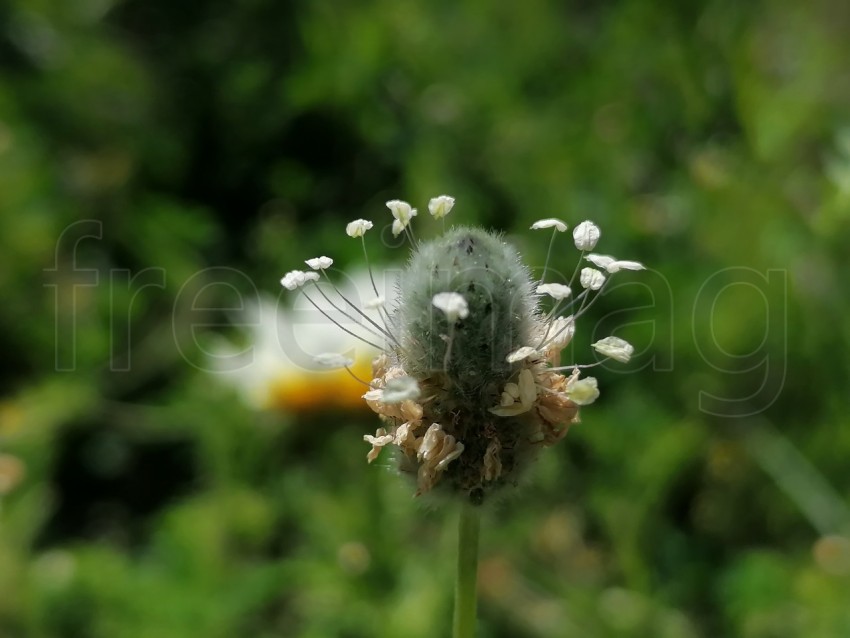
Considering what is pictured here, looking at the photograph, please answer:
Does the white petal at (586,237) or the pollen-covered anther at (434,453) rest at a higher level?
the white petal at (586,237)

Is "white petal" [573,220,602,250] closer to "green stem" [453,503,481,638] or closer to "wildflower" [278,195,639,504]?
"wildflower" [278,195,639,504]

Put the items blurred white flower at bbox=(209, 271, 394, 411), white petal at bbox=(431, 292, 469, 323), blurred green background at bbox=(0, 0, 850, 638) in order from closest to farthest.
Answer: white petal at bbox=(431, 292, 469, 323)
blurred green background at bbox=(0, 0, 850, 638)
blurred white flower at bbox=(209, 271, 394, 411)

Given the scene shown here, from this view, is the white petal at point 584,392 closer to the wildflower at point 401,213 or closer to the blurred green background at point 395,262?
the wildflower at point 401,213

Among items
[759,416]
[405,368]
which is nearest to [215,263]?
[759,416]

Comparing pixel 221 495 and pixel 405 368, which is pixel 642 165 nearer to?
pixel 221 495

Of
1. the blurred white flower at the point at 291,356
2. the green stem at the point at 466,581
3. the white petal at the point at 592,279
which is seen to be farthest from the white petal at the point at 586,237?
the blurred white flower at the point at 291,356

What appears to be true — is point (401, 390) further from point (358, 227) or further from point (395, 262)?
point (395, 262)

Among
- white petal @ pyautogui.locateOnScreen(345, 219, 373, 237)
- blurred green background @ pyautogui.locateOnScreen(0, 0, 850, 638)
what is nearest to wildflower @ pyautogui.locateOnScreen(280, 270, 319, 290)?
white petal @ pyautogui.locateOnScreen(345, 219, 373, 237)

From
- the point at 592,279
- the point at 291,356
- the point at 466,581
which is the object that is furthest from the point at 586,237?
the point at 291,356
